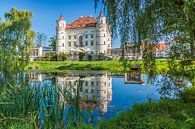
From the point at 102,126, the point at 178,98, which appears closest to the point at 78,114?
the point at 102,126

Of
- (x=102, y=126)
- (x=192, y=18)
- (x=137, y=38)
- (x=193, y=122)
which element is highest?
(x=192, y=18)

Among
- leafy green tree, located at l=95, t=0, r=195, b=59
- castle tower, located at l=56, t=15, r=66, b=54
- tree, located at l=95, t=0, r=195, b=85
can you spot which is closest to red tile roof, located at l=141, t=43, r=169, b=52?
tree, located at l=95, t=0, r=195, b=85

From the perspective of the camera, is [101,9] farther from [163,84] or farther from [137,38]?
[163,84]

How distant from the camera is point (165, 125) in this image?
3836 millimetres

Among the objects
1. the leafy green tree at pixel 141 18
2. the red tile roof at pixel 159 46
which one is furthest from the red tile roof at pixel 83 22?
the leafy green tree at pixel 141 18

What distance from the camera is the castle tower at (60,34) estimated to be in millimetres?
45812

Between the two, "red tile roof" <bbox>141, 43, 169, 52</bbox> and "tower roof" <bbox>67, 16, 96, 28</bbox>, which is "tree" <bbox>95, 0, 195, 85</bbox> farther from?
"tower roof" <bbox>67, 16, 96, 28</bbox>

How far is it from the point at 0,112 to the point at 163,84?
3.24 m

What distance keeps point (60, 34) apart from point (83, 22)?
4682 mm

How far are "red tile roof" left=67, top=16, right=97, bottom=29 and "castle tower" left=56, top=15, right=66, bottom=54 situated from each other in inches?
55.8

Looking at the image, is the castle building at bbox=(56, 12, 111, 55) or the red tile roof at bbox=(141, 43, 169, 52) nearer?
the red tile roof at bbox=(141, 43, 169, 52)

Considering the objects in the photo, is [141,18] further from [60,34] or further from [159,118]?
[60,34]

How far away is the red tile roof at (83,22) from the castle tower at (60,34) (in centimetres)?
142

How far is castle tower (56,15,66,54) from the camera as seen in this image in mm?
45812
